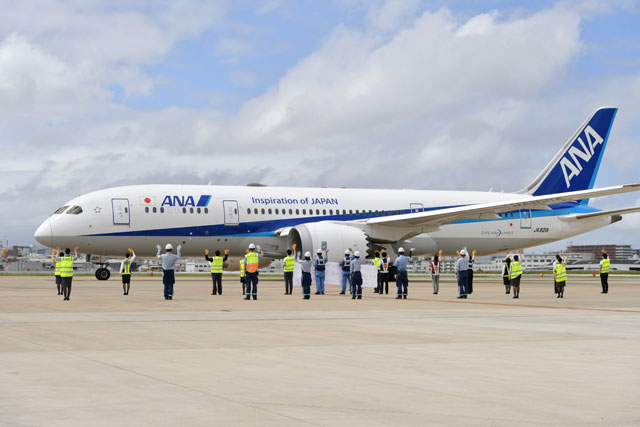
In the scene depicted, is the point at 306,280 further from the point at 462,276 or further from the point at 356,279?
the point at 462,276

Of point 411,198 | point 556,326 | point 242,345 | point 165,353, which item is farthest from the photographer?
point 411,198

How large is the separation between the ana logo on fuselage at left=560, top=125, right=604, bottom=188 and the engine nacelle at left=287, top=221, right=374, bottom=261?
14.9 metres

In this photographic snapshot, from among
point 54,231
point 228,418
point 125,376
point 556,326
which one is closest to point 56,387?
point 125,376

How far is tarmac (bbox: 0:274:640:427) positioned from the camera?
251 inches

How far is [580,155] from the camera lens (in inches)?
1773

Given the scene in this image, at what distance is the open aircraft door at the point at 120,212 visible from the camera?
34812 millimetres

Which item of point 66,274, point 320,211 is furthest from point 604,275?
point 66,274

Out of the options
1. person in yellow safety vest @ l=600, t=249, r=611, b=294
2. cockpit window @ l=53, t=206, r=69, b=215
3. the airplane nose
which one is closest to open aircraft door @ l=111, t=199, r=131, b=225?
cockpit window @ l=53, t=206, r=69, b=215

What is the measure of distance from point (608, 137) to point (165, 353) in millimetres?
40281

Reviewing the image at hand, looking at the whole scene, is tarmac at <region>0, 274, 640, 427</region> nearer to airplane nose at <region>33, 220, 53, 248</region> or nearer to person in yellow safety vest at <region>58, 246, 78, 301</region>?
person in yellow safety vest at <region>58, 246, 78, 301</region>

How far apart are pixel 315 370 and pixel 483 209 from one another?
29.3 m

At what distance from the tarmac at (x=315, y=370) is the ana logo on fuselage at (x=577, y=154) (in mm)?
29303

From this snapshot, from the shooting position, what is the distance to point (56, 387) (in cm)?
748

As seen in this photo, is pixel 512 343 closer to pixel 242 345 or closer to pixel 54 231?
pixel 242 345
